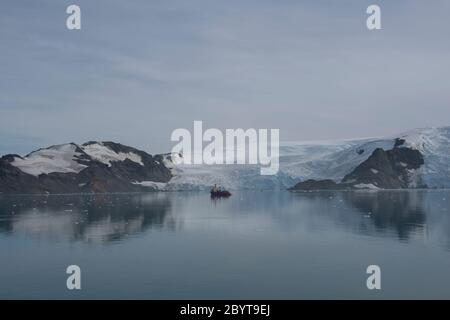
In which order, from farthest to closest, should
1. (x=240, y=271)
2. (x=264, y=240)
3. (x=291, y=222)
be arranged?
(x=291, y=222) < (x=264, y=240) < (x=240, y=271)

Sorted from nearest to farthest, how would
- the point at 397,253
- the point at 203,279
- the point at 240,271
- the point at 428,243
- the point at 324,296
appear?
1. the point at 324,296
2. the point at 203,279
3. the point at 240,271
4. the point at 397,253
5. the point at 428,243

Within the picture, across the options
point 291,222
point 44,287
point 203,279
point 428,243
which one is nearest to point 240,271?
point 203,279

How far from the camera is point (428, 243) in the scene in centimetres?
4091

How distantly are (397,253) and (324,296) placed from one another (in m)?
14.5

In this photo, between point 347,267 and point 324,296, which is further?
point 347,267
